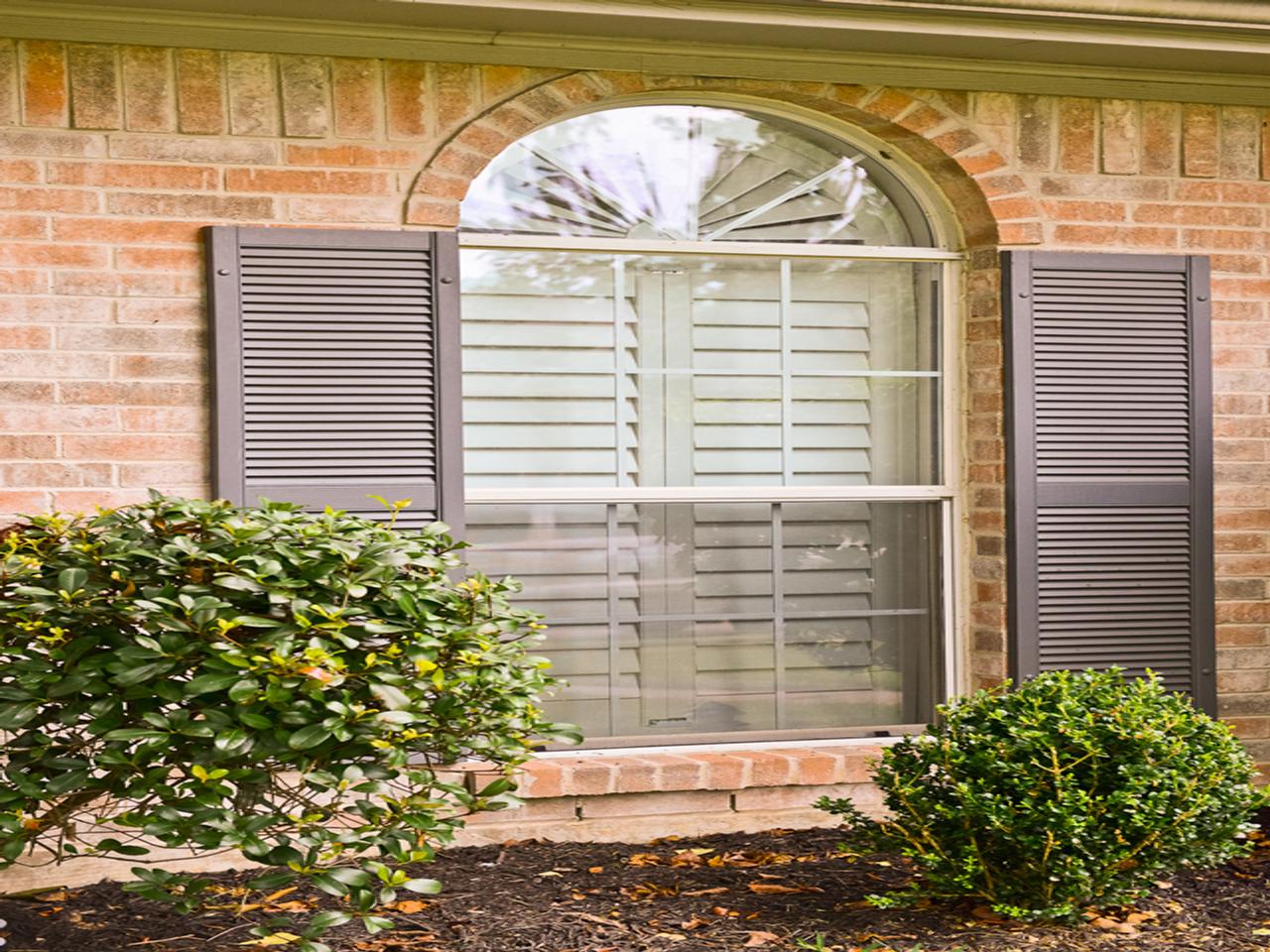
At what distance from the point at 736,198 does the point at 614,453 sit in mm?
956

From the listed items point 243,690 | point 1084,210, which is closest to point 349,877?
point 243,690

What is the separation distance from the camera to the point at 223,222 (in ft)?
14.6

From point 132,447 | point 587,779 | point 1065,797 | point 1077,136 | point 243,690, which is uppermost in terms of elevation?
point 1077,136

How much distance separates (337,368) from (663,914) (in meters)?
1.87

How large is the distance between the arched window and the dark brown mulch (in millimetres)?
678

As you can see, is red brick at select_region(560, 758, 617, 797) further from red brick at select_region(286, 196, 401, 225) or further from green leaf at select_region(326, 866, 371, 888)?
red brick at select_region(286, 196, 401, 225)

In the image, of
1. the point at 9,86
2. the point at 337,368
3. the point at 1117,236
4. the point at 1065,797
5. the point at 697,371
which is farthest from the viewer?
the point at 1117,236

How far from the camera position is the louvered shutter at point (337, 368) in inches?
173

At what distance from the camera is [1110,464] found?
5031 mm

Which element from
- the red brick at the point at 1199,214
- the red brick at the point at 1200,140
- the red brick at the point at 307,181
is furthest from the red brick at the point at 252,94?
the red brick at the point at 1200,140

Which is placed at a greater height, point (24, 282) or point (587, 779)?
point (24, 282)

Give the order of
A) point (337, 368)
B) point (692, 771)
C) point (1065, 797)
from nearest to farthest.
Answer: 1. point (1065, 797)
2. point (337, 368)
3. point (692, 771)

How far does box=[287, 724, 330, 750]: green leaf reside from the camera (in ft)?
10.2

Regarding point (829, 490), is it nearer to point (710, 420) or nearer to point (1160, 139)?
point (710, 420)
